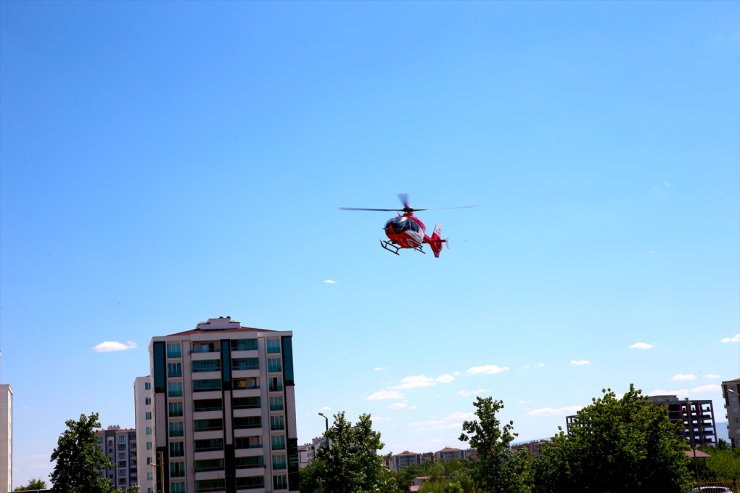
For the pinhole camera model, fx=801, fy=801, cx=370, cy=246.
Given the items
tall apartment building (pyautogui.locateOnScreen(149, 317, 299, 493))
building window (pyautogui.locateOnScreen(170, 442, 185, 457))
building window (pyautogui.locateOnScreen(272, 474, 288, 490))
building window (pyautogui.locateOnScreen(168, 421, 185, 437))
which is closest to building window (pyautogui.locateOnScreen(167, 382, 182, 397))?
tall apartment building (pyautogui.locateOnScreen(149, 317, 299, 493))

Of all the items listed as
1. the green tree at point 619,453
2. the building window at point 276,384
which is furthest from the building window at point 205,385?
the green tree at point 619,453

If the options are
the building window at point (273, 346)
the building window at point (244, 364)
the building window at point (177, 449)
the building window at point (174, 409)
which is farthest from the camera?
the building window at point (273, 346)

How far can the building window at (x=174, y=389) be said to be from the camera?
302 feet

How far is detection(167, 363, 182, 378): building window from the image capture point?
92688mm

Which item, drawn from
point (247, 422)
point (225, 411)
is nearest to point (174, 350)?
point (225, 411)

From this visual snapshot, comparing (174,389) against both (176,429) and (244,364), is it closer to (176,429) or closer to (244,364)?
(176,429)

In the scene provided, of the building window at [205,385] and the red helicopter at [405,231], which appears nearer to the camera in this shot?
the red helicopter at [405,231]

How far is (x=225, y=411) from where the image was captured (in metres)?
91.3

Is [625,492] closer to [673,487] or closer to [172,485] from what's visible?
[673,487]

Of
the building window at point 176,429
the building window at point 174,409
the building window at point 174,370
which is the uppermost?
the building window at point 174,370

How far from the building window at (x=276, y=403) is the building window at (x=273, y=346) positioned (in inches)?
213

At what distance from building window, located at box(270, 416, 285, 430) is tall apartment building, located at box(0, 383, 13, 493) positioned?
52208mm

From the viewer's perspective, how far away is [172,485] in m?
87.9

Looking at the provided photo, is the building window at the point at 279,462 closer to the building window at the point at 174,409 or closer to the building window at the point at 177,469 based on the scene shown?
the building window at the point at 177,469
